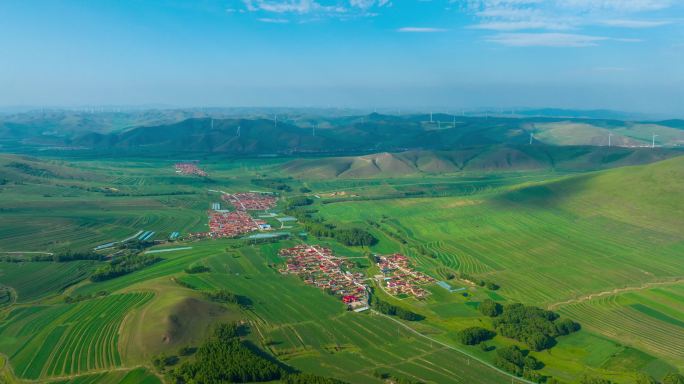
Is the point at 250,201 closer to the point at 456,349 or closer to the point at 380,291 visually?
the point at 380,291

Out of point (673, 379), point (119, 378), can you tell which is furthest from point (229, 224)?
point (673, 379)

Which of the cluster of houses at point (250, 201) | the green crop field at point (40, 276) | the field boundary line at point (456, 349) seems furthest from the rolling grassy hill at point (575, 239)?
the green crop field at point (40, 276)

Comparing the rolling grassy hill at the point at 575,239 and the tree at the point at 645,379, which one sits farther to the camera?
the rolling grassy hill at the point at 575,239

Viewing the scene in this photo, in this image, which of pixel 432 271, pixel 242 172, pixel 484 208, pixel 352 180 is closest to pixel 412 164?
pixel 352 180

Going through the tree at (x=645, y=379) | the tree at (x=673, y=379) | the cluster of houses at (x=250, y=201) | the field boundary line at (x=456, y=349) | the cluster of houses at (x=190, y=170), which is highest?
the cluster of houses at (x=190, y=170)

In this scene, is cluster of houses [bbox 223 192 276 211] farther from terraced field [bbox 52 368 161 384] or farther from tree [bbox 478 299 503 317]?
terraced field [bbox 52 368 161 384]

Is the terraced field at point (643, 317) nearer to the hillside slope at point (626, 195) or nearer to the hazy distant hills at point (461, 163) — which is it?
the hillside slope at point (626, 195)

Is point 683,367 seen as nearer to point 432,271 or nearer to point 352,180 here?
point 432,271
